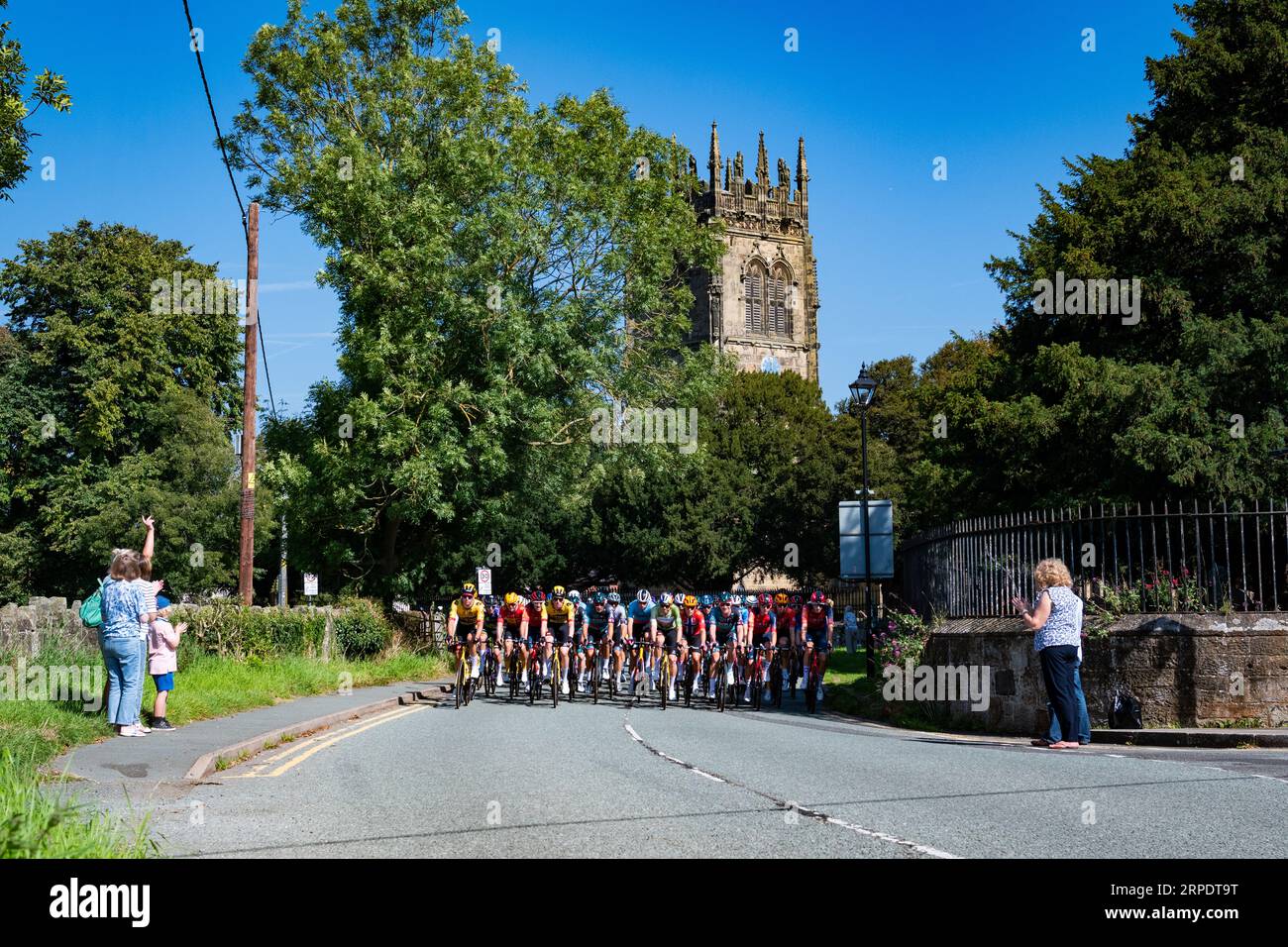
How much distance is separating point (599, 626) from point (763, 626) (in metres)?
3.73

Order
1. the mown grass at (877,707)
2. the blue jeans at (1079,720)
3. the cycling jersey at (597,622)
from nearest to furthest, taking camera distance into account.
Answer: the blue jeans at (1079,720)
the mown grass at (877,707)
the cycling jersey at (597,622)

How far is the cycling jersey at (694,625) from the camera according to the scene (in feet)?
72.8

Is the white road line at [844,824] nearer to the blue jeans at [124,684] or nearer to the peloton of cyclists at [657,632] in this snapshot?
the blue jeans at [124,684]

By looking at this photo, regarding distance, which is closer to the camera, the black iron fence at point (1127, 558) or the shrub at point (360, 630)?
the black iron fence at point (1127, 558)

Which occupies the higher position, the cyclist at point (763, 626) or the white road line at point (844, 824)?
the cyclist at point (763, 626)

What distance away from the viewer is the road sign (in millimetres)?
24312

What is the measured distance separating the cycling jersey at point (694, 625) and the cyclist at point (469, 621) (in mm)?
4041

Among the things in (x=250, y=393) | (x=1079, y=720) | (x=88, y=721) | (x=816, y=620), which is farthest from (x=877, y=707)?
(x=250, y=393)

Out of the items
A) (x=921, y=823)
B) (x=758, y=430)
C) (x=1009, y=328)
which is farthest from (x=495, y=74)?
(x=758, y=430)

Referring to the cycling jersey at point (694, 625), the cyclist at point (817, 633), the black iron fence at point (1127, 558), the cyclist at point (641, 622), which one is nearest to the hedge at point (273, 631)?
the cyclist at point (641, 622)

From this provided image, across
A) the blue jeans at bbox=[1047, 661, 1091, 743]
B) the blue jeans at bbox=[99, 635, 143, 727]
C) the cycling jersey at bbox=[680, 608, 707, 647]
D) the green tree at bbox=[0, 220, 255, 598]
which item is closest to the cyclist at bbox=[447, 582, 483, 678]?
the cycling jersey at bbox=[680, 608, 707, 647]

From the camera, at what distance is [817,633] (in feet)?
71.7

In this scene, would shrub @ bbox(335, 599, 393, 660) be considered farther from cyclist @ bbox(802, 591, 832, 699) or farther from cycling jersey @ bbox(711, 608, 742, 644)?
cyclist @ bbox(802, 591, 832, 699)
